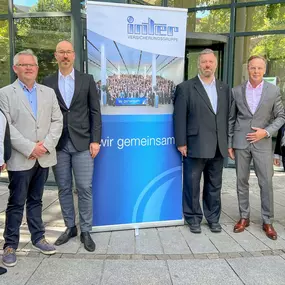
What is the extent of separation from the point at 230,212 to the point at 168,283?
2104 millimetres

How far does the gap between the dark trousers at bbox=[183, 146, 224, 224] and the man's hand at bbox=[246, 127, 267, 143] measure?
376 mm

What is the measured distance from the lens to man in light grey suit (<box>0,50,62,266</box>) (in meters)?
2.98

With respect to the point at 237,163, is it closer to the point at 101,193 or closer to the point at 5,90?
the point at 101,193

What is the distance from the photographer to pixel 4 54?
6152 mm

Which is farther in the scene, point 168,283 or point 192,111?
point 192,111

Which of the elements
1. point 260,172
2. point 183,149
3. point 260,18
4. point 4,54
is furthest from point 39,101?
point 260,18

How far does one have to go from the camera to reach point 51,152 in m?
3.22

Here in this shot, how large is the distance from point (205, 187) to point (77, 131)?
165 cm

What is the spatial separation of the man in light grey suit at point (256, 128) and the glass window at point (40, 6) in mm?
3395

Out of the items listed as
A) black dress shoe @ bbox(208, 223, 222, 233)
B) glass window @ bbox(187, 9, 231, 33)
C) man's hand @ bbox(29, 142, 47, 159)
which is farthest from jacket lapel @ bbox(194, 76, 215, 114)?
glass window @ bbox(187, 9, 231, 33)

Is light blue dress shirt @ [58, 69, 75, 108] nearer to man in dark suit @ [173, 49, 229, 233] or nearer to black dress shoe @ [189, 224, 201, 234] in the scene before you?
man in dark suit @ [173, 49, 229, 233]

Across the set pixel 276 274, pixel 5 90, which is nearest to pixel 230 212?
pixel 276 274

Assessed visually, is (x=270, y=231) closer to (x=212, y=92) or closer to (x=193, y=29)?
(x=212, y=92)

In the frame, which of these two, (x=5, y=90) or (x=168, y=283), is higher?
(x=5, y=90)
